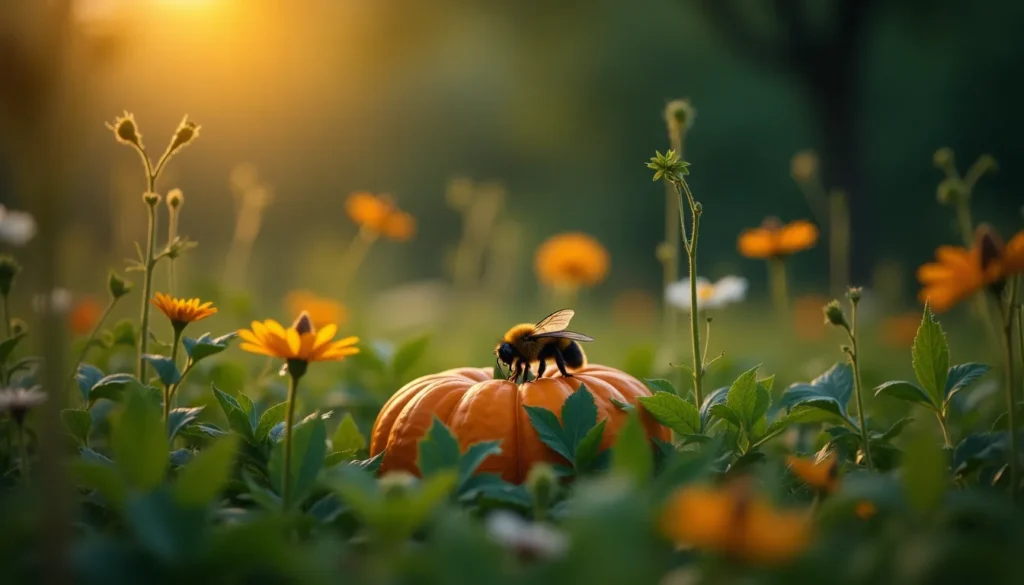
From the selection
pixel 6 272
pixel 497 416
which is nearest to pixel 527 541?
pixel 497 416

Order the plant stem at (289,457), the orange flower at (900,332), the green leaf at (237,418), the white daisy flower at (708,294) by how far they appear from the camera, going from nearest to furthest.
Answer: the plant stem at (289,457)
the green leaf at (237,418)
the white daisy flower at (708,294)
the orange flower at (900,332)

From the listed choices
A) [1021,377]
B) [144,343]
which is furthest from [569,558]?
[1021,377]

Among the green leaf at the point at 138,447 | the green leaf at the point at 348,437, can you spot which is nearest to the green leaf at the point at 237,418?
the green leaf at the point at 348,437

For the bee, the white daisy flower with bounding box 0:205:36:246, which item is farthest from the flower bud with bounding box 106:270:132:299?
the bee

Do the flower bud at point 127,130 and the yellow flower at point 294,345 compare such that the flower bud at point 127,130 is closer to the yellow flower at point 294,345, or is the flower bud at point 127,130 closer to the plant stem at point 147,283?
the plant stem at point 147,283

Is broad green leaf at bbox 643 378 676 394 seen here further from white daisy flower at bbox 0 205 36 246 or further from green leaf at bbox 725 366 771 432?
white daisy flower at bbox 0 205 36 246

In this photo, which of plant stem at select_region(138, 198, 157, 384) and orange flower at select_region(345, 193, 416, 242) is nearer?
plant stem at select_region(138, 198, 157, 384)
